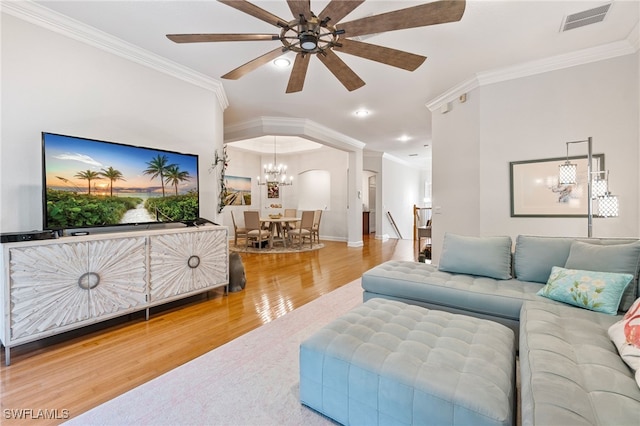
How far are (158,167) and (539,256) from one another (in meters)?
3.98

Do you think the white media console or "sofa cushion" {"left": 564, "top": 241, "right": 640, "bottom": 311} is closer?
"sofa cushion" {"left": 564, "top": 241, "right": 640, "bottom": 311}

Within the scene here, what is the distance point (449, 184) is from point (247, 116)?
4032mm

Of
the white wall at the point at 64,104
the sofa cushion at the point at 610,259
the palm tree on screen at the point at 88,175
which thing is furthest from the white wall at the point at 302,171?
the sofa cushion at the point at 610,259

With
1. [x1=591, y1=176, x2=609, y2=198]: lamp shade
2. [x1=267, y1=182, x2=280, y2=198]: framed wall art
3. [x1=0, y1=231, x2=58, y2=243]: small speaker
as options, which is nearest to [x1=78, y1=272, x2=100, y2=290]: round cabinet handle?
[x1=0, y1=231, x2=58, y2=243]: small speaker

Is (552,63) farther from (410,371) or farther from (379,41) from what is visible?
(410,371)

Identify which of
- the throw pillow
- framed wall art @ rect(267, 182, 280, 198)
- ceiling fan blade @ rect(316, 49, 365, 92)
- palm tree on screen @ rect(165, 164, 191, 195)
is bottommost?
the throw pillow

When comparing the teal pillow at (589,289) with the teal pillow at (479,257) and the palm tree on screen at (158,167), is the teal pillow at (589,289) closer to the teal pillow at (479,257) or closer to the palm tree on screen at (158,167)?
the teal pillow at (479,257)

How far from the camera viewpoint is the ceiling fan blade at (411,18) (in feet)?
5.62

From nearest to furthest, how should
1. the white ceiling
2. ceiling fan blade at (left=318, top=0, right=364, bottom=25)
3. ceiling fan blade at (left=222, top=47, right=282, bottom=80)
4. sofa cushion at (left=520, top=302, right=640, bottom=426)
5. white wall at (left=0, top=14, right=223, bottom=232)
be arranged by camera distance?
sofa cushion at (left=520, top=302, right=640, bottom=426) → ceiling fan blade at (left=318, top=0, right=364, bottom=25) → ceiling fan blade at (left=222, top=47, right=282, bottom=80) → white wall at (left=0, top=14, right=223, bottom=232) → the white ceiling

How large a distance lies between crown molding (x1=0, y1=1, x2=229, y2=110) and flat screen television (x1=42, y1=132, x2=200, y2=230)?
108 centimetres

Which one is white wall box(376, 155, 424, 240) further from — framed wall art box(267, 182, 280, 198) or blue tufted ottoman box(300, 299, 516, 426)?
blue tufted ottoman box(300, 299, 516, 426)

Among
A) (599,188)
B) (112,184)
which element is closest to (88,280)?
(112,184)

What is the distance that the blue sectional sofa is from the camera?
1021 millimetres

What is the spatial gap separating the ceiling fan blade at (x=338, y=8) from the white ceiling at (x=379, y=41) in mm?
818
